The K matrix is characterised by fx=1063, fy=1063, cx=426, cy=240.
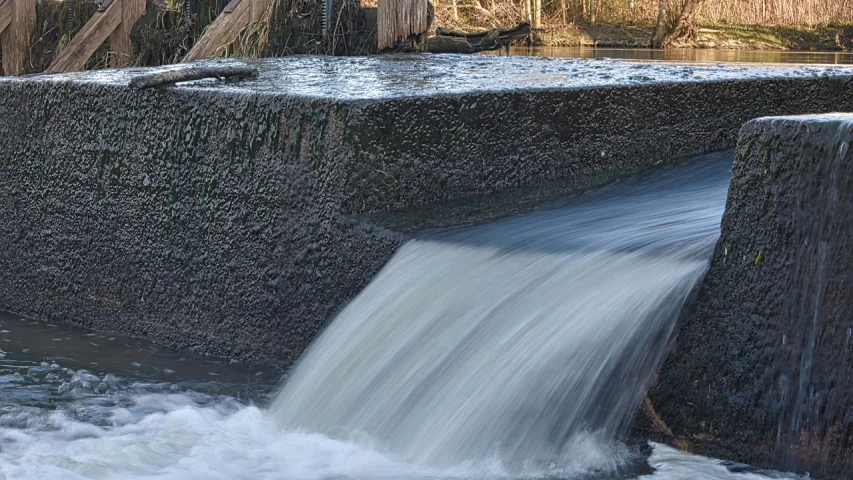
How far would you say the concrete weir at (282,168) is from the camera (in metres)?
3.37

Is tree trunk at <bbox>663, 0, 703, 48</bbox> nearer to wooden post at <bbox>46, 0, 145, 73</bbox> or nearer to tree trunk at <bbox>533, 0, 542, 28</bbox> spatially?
tree trunk at <bbox>533, 0, 542, 28</bbox>

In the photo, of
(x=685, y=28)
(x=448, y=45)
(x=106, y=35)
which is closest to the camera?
(x=106, y=35)

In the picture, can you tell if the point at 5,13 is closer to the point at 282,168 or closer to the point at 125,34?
the point at 125,34

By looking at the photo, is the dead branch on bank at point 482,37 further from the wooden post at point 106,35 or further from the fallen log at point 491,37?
the wooden post at point 106,35

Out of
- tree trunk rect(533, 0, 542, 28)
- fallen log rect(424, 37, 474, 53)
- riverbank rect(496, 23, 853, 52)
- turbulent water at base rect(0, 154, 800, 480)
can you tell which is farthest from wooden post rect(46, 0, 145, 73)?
tree trunk rect(533, 0, 542, 28)

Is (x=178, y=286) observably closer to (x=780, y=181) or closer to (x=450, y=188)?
(x=450, y=188)

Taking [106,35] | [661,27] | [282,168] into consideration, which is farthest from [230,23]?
[661,27]

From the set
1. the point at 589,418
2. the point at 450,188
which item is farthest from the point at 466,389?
the point at 450,188

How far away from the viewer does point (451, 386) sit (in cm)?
279

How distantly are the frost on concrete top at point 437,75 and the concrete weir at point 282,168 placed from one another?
0.02 meters

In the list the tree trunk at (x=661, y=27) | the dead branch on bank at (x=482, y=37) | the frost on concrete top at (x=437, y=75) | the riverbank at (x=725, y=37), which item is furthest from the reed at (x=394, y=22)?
the tree trunk at (x=661, y=27)

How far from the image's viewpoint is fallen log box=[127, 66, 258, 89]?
3838 mm

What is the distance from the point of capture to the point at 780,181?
97.9 inches

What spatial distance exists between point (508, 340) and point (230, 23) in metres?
4.26
